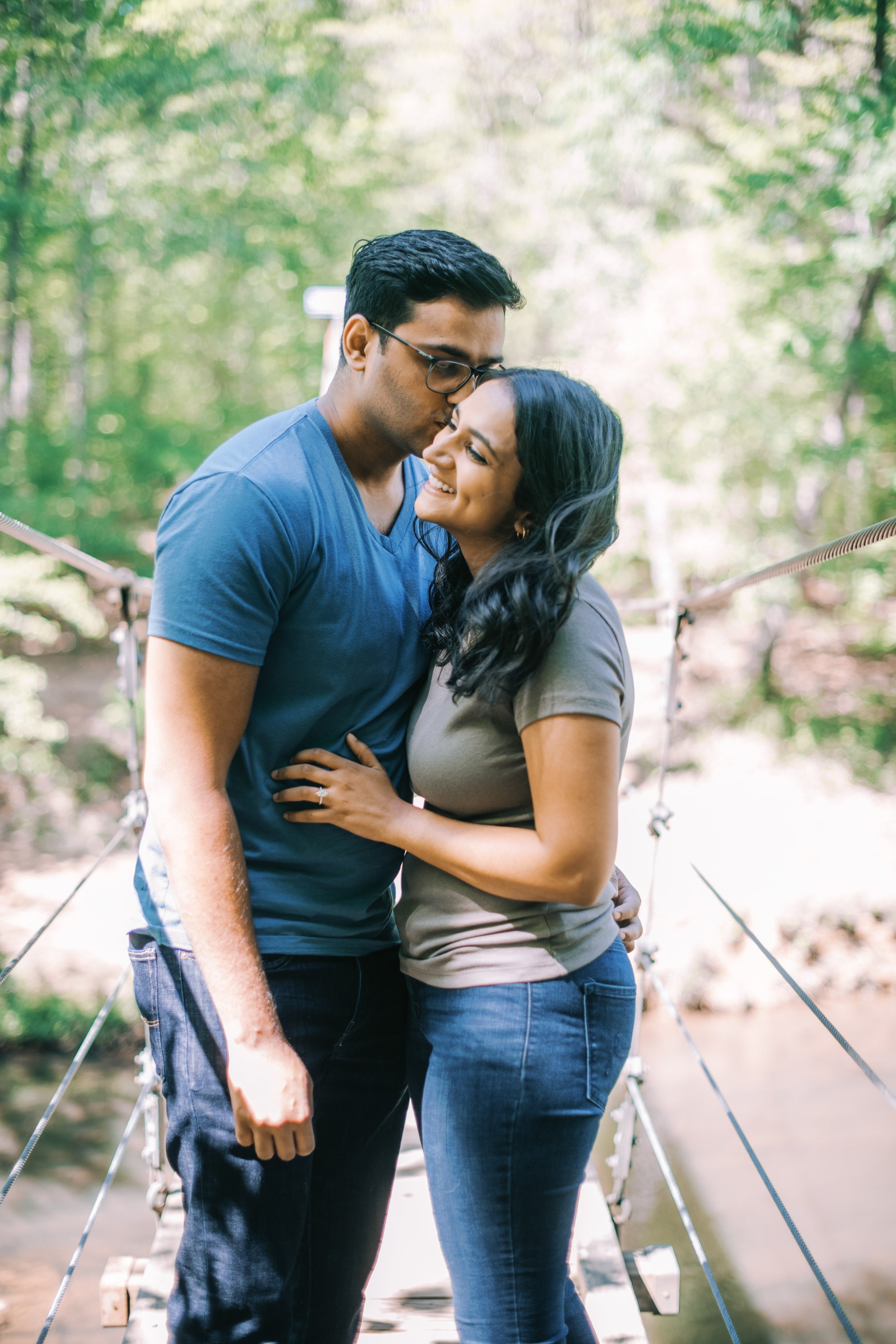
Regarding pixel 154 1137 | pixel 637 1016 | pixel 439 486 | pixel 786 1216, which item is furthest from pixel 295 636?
pixel 154 1137

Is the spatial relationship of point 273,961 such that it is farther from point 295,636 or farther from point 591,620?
point 591,620

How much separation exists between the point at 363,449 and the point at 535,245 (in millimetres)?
9004

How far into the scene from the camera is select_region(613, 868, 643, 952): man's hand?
1.37 meters

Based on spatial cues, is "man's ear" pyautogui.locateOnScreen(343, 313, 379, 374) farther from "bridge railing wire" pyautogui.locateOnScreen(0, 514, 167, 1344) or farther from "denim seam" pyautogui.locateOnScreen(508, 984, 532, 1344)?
"denim seam" pyautogui.locateOnScreen(508, 984, 532, 1344)

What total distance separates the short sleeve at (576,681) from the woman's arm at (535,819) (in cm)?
1

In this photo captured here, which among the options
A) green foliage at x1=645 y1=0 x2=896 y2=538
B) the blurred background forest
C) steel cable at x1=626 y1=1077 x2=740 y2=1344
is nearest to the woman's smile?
steel cable at x1=626 y1=1077 x2=740 y2=1344

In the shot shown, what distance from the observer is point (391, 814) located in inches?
45.7

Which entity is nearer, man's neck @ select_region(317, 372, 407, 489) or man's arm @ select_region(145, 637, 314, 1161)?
man's arm @ select_region(145, 637, 314, 1161)

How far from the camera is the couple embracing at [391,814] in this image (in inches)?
41.4

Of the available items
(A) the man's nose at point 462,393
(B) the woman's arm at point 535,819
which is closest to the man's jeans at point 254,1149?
(B) the woman's arm at point 535,819

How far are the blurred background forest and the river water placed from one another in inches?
108

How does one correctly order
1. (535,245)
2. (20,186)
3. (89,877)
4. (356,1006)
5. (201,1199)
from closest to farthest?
(201,1199) → (356,1006) → (89,877) → (20,186) → (535,245)

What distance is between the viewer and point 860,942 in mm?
6410

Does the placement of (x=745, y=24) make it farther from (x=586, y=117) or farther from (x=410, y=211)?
(x=410, y=211)
